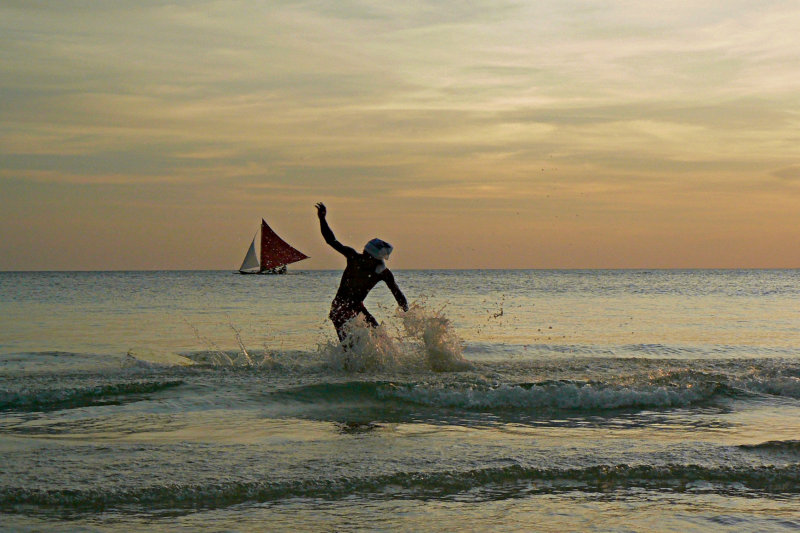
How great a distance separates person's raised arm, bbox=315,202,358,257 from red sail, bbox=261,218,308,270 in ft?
205

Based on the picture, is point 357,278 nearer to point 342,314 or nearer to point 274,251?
point 342,314

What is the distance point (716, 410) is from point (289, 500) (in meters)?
6.34

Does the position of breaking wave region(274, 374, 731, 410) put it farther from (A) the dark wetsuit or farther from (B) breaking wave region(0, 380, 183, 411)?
(B) breaking wave region(0, 380, 183, 411)

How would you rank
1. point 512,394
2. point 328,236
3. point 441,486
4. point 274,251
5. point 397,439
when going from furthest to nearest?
point 274,251 → point 328,236 → point 512,394 → point 397,439 → point 441,486

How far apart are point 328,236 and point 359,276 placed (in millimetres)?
918

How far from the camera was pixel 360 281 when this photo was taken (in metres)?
12.1

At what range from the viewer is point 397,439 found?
25.8ft

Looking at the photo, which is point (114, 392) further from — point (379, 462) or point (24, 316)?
point (24, 316)

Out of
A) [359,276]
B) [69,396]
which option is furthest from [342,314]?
[69,396]

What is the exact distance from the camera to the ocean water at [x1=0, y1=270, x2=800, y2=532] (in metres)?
5.61

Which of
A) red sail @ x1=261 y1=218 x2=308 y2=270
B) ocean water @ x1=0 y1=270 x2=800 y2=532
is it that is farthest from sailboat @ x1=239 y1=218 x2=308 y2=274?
ocean water @ x1=0 y1=270 x2=800 y2=532

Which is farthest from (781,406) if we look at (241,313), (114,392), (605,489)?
(241,313)

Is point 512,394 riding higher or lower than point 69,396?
higher

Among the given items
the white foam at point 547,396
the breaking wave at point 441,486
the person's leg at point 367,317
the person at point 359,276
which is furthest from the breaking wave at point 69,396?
the breaking wave at point 441,486
